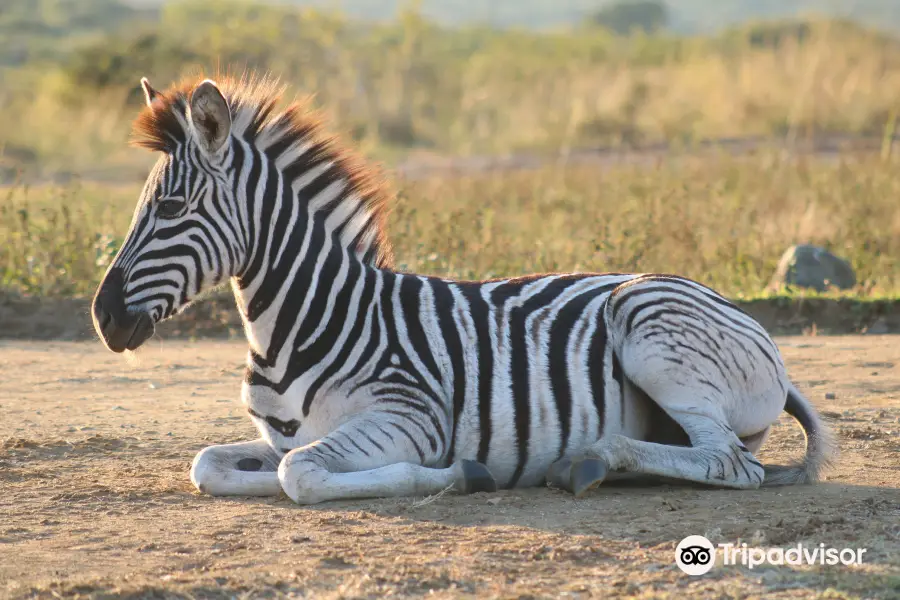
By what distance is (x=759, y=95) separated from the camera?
22812 millimetres

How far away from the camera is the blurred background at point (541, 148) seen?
11.6 m

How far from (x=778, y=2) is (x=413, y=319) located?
10802 centimetres

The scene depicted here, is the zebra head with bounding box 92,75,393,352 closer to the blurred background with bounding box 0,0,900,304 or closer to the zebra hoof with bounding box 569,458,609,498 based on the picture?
the blurred background with bounding box 0,0,900,304

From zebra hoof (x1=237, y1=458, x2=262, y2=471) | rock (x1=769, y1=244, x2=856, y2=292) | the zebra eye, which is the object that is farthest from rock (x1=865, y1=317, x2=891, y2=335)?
the zebra eye

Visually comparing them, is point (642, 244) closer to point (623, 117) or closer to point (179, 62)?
point (623, 117)

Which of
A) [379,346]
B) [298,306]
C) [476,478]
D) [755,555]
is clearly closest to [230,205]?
[298,306]

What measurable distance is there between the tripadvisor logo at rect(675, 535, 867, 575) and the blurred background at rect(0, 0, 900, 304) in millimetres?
3475

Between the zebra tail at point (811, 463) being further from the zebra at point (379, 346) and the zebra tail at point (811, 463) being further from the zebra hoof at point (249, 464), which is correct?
the zebra hoof at point (249, 464)

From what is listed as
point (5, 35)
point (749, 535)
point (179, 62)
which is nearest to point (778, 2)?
point (5, 35)

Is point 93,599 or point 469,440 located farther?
point 469,440

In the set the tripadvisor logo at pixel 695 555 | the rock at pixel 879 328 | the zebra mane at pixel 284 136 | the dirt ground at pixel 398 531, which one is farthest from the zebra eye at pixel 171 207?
the rock at pixel 879 328

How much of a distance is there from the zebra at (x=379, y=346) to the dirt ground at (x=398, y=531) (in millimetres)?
178

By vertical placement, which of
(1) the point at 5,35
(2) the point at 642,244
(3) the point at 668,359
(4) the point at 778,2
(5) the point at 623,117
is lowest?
(3) the point at 668,359

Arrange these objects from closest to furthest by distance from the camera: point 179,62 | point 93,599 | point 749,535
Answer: point 93,599, point 749,535, point 179,62
